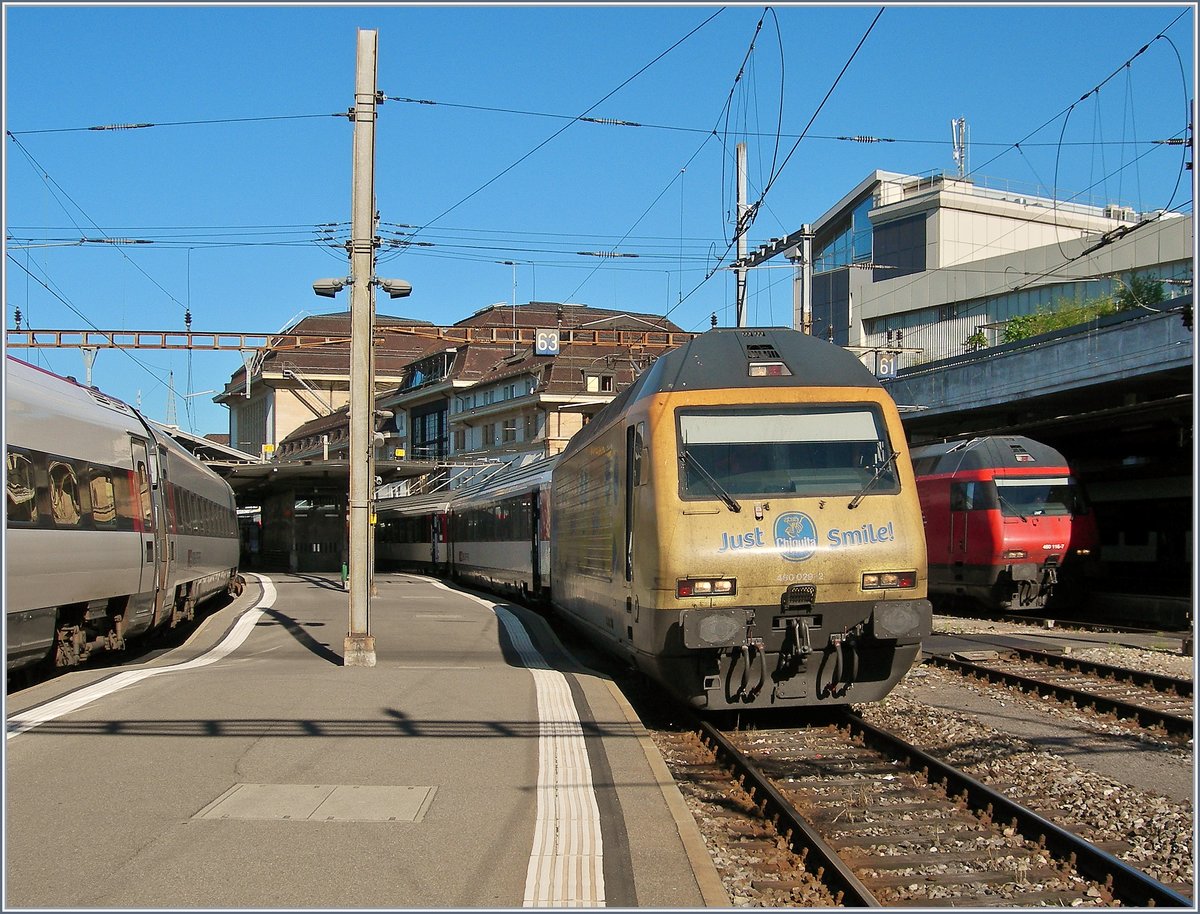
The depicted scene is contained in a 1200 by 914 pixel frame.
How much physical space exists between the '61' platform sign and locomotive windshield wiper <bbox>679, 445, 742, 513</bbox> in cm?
2192

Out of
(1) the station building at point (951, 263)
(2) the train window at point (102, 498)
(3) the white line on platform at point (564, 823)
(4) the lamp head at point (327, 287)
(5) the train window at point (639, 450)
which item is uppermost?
(1) the station building at point (951, 263)

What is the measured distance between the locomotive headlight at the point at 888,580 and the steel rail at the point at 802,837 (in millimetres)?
1771

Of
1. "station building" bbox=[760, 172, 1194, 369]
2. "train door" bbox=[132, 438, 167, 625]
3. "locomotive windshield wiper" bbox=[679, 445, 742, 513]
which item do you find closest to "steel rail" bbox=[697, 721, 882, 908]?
"locomotive windshield wiper" bbox=[679, 445, 742, 513]

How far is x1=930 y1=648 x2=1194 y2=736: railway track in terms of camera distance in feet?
34.6

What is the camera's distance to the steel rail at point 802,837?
562 centimetres

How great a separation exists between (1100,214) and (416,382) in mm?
46132

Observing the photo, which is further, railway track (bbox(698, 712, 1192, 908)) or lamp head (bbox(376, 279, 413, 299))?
lamp head (bbox(376, 279, 413, 299))

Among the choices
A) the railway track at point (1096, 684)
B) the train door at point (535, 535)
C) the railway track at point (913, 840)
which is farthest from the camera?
the train door at point (535, 535)

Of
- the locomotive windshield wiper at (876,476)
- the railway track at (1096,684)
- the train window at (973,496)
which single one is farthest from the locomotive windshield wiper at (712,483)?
the train window at (973,496)

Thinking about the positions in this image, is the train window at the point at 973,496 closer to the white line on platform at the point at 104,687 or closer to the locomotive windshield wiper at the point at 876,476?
the locomotive windshield wiper at the point at 876,476

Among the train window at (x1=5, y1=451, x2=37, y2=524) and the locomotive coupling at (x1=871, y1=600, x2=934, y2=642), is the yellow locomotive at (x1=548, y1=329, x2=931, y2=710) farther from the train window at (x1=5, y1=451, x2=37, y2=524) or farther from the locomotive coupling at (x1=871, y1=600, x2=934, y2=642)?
the train window at (x1=5, y1=451, x2=37, y2=524)

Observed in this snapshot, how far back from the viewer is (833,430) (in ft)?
32.4

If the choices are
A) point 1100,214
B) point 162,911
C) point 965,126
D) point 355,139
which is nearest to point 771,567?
point 162,911

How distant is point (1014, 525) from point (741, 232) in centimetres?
777
